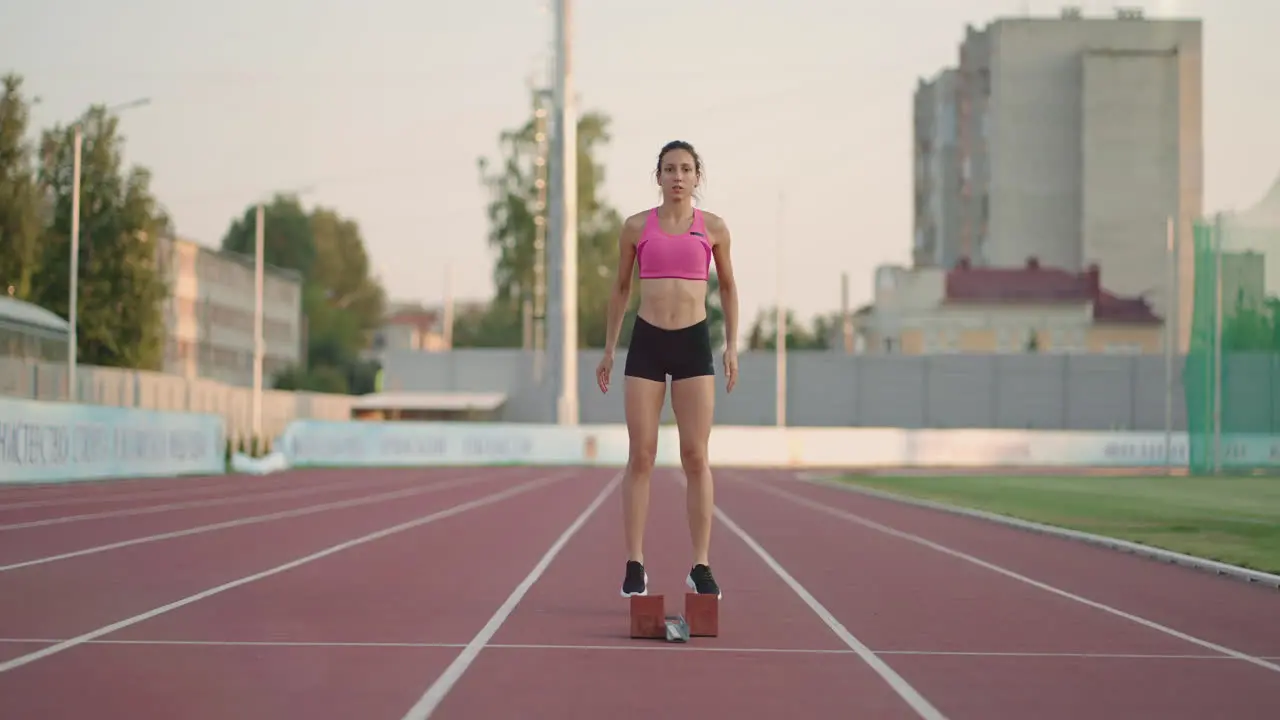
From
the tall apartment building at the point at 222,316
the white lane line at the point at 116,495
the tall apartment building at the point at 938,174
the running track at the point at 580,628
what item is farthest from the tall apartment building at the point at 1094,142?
the running track at the point at 580,628

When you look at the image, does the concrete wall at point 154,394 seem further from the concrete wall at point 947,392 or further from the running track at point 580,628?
the running track at point 580,628

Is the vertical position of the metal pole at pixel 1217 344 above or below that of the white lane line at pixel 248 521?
above

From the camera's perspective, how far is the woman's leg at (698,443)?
9.73 metres

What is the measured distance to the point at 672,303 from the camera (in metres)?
9.72

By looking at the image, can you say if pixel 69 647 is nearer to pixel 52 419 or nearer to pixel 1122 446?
pixel 52 419

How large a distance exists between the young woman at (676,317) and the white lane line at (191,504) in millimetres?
10959

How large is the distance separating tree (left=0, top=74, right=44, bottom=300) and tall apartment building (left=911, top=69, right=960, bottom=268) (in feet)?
256

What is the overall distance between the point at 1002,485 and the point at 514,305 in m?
63.6

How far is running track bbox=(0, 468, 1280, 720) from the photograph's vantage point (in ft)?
24.7

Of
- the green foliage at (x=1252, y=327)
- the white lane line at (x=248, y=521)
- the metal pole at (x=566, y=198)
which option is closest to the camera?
the white lane line at (x=248, y=521)

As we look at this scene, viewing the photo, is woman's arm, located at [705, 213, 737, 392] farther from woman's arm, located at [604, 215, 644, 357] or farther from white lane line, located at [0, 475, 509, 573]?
white lane line, located at [0, 475, 509, 573]

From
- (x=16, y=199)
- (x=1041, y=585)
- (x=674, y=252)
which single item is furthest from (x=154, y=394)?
(x=674, y=252)

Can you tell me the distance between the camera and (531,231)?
322 feet

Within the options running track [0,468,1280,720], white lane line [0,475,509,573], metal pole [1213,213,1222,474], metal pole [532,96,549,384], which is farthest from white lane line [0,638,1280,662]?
metal pole [532,96,549,384]
